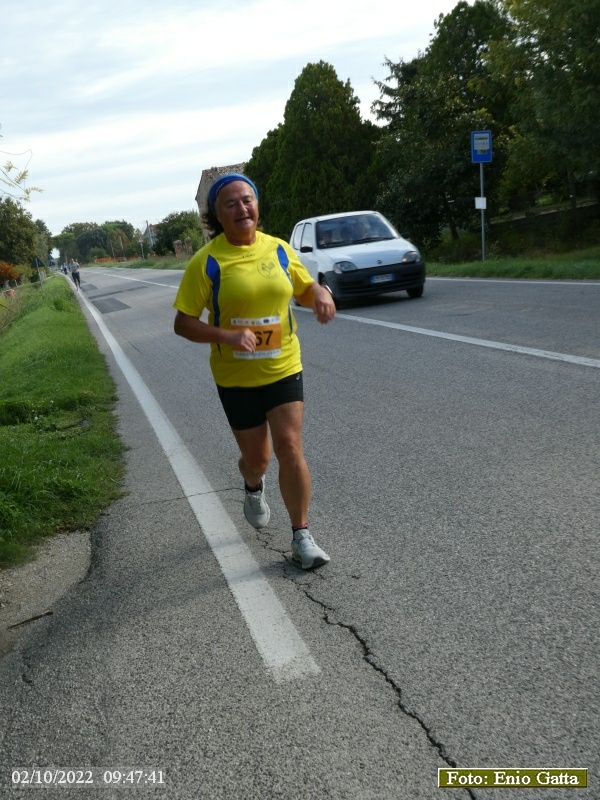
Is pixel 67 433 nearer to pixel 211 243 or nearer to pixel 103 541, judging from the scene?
pixel 103 541

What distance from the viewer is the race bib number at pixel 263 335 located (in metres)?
Answer: 4.11

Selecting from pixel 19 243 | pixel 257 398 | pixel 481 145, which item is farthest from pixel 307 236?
pixel 19 243

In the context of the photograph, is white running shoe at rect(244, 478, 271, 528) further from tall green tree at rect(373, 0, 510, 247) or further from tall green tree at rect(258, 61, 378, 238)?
tall green tree at rect(258, 61, 378, 238)

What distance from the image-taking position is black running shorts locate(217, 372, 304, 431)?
13.8ft

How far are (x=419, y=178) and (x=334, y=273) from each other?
17.3m

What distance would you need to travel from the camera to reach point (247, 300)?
4066 mm

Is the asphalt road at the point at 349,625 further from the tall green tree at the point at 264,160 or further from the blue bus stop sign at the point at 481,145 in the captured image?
the tall green tree at the point at 264,160

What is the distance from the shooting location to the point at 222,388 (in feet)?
14.2

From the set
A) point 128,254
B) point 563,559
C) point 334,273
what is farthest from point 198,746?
point 128,254

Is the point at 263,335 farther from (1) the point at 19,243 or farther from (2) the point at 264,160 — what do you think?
(2) the point at 264,160

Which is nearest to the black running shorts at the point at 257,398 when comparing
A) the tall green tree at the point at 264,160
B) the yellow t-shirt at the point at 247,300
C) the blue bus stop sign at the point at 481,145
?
the yellow t-shirt at the point at 247,300

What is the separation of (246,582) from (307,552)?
1.05ft

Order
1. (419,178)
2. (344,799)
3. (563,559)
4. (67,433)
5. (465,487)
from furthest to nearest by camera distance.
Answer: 1. (419,178)
2. (67,433)
3. (465,487)
4. (563,559)
5. (344,799)

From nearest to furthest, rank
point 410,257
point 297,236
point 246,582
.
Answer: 1. point 246,582
2. point 410,257
3. point 297,236
